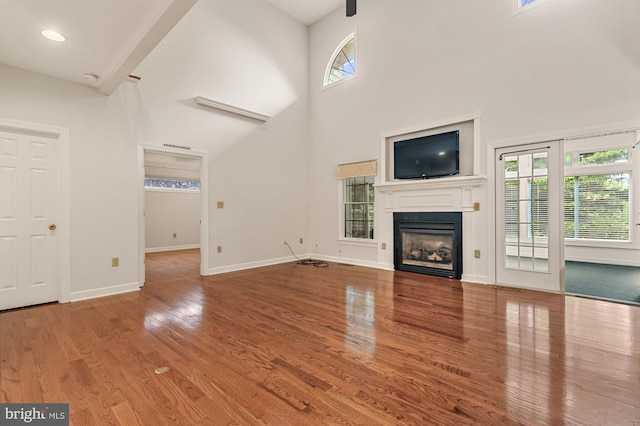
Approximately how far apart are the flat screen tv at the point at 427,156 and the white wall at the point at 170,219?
22.0ft

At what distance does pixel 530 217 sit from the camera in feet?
13.4

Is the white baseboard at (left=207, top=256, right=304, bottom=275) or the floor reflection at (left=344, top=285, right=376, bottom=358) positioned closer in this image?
the floor reflection at (left=344, top=285, right=376, bottom=358)

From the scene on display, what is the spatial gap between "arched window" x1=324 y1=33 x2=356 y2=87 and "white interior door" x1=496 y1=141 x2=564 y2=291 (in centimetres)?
361

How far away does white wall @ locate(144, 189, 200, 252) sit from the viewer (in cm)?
830

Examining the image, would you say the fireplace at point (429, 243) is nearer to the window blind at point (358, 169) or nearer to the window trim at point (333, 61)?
the window blind at point (358, 169)

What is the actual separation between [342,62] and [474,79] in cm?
299

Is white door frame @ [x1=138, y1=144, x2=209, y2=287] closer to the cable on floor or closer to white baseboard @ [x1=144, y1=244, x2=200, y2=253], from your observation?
the cable on floor

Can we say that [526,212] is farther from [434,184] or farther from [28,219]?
[28,219]

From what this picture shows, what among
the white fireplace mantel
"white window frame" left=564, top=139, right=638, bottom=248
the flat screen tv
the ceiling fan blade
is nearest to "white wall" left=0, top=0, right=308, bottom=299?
the white fireplace mantel

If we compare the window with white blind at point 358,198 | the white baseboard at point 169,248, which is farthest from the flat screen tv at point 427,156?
the white baseboard at point 169,248

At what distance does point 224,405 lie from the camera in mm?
1614

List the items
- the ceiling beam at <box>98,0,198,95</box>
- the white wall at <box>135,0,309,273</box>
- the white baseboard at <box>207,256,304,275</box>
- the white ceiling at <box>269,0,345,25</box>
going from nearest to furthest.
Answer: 1. the ceiling beam at <box>98,0,198,95</box>
2. the white wall at <box>135,0,309,273</box>
3. the white baseboard at <box>207,256,304,275</box>
4. the white ceiling at <box>269,0,345,25</box>

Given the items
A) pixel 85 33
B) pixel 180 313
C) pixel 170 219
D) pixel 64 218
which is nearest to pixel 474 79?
pixel 85 33

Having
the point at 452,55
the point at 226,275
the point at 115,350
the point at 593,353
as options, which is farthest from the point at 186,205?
the point at 593,353
